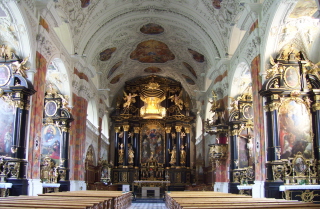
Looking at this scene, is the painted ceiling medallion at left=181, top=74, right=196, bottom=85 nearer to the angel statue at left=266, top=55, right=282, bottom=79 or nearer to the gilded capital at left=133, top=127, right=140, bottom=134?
the gilded capital at left=133, top=127, right=140, bottom=134

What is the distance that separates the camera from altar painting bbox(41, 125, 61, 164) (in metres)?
16.3

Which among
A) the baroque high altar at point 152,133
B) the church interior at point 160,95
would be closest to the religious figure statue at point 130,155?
the baroque high altar at point 152,133

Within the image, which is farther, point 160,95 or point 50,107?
point 160,95

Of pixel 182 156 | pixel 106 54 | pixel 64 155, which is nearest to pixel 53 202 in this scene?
pixel 64 155

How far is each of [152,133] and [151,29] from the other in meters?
9.48

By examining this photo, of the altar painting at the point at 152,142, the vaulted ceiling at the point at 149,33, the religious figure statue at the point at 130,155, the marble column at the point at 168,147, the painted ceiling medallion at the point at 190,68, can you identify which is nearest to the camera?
the vaulted ceiling at the point at 149,33

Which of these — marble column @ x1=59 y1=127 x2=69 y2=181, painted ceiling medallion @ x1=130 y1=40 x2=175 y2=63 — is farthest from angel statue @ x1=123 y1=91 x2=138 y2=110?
marble column @ x1=59 y1=127 x2=69 y2=181

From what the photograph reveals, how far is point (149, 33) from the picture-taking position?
22.6 meters

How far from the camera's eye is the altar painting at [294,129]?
11.8 meters

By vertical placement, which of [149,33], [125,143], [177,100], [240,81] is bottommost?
[125,143]

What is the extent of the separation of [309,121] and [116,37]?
12627 mm

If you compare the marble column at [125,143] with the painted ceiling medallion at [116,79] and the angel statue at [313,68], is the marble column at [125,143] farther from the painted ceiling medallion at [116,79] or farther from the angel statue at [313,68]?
the angel statue at [313,68]

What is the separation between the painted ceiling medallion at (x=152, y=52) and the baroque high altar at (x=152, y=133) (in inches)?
104

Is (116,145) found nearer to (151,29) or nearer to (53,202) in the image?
(151,29)
